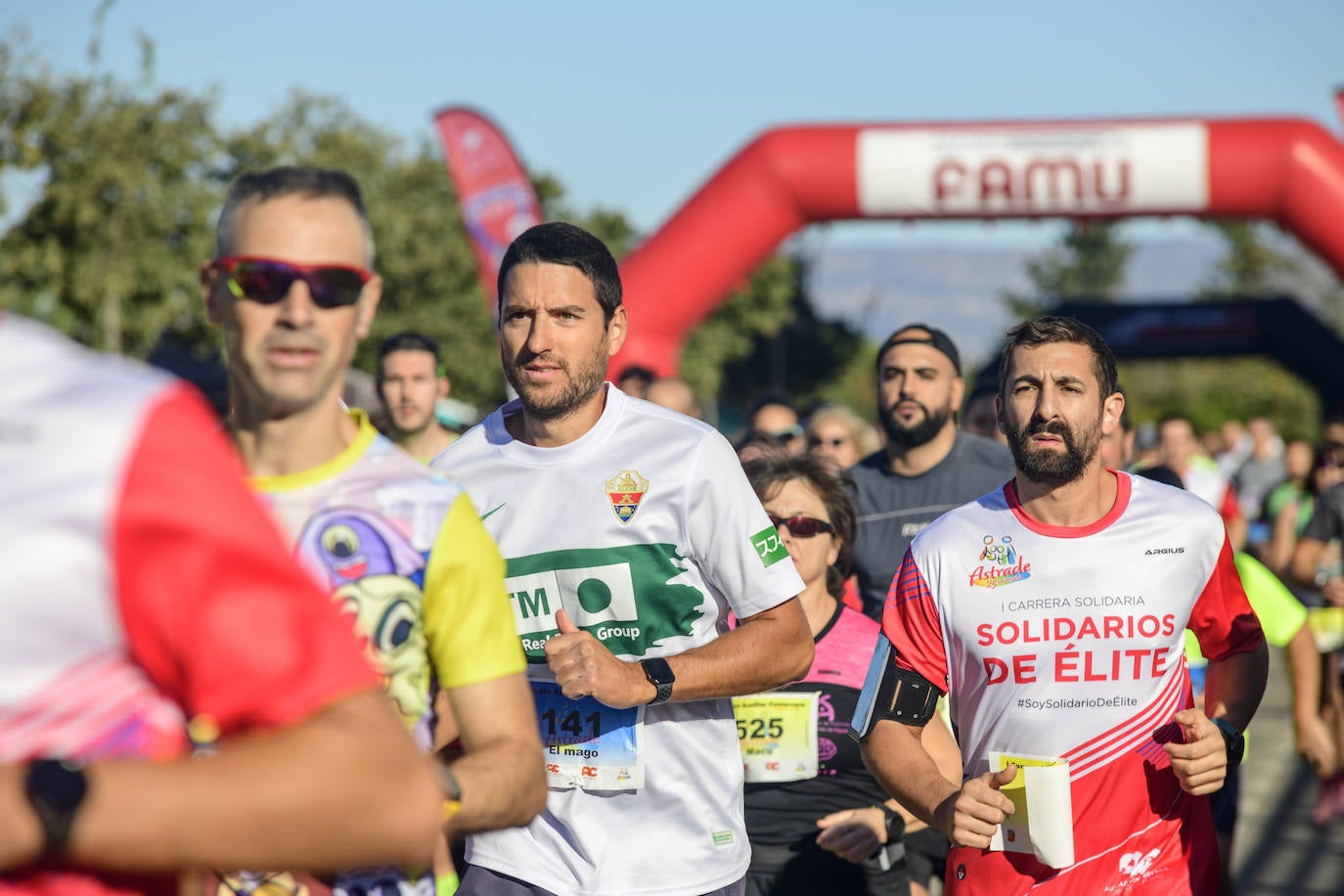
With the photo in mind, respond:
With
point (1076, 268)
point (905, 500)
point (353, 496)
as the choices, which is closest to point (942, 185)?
point (905, 500)

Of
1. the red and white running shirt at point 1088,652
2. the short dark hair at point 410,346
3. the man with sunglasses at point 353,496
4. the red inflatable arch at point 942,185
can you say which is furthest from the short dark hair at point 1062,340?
the red inflatable arch at point 942,185

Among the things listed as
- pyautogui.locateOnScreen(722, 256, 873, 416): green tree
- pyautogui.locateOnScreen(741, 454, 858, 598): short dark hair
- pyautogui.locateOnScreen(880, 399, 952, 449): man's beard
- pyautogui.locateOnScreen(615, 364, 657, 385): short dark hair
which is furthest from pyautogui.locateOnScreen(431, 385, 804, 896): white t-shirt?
pyautogui.locateOnScreen(722, 256, 873, 416): green tree

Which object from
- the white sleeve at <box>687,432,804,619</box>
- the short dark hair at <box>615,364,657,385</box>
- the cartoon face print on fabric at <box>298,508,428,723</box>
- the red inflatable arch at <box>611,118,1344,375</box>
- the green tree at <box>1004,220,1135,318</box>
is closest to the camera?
the cartoon face print on fabric at <box>298,508,428,723</box>

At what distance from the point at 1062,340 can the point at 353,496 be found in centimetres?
210

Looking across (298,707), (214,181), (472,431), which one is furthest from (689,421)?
(214,181)

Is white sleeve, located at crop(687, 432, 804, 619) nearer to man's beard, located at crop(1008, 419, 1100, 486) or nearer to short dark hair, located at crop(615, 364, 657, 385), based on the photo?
man's beard, located at crop(1008, 419, 1100, 486)

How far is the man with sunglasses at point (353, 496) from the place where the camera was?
206 cm

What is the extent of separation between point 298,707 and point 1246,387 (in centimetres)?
5420

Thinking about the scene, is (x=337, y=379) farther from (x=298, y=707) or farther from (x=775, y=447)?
(x=775, y=447)

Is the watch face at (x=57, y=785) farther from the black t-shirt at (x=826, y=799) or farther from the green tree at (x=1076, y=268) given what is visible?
the green tree at (x=1076, y=268)

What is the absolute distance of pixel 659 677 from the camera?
3211 millimetres

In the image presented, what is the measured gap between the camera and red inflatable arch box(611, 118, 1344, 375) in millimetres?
14789

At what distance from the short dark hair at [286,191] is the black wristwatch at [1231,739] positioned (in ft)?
7.53

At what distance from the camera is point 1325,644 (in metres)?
8.52
